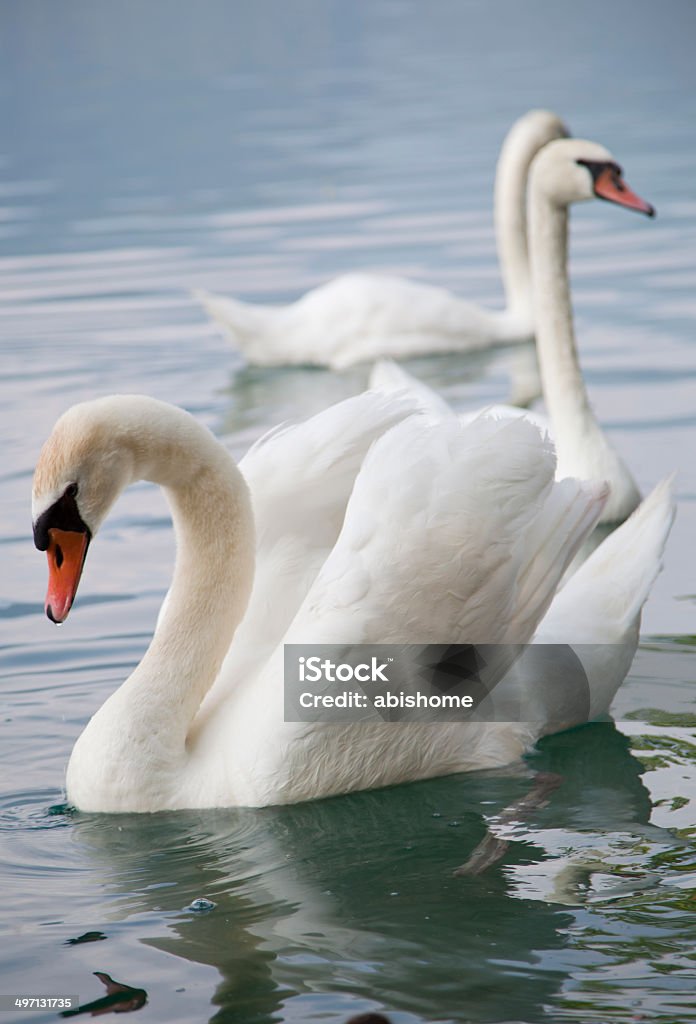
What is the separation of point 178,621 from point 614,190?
4879 mm

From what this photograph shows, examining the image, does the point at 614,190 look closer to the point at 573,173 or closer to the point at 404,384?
the point at 573,173

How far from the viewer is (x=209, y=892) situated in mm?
4812

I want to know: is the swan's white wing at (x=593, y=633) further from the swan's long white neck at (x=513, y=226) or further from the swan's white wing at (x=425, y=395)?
the swan's long white neck at (x=513, y=226)

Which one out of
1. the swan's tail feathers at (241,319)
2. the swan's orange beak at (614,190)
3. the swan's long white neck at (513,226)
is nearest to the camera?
the swan's orange beak at (614,190)

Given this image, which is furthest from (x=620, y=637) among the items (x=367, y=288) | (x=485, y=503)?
(x=367, y=288)

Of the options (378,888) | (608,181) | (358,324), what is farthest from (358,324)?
(378,888)

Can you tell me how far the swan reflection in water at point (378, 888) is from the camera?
4.25 m

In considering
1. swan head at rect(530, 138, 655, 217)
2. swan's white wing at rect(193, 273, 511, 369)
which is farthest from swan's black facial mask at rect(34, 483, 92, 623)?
swan's white wing at rect(193, 273, 511, 369)

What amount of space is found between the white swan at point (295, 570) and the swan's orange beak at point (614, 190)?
3977 mm

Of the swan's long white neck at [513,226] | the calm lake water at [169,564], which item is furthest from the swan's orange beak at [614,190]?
the swan's long white neck at [513,226]

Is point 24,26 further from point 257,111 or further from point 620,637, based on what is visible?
point 620,637

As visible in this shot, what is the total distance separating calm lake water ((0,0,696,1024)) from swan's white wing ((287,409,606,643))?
602 millimetres

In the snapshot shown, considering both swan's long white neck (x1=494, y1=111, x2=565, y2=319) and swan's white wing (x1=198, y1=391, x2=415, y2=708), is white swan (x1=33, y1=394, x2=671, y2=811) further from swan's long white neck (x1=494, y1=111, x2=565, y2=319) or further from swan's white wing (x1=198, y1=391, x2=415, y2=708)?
swan's long white neck (x1=494, y1=111, x2=565, y2=319)

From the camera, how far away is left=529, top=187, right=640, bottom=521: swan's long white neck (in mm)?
7965
